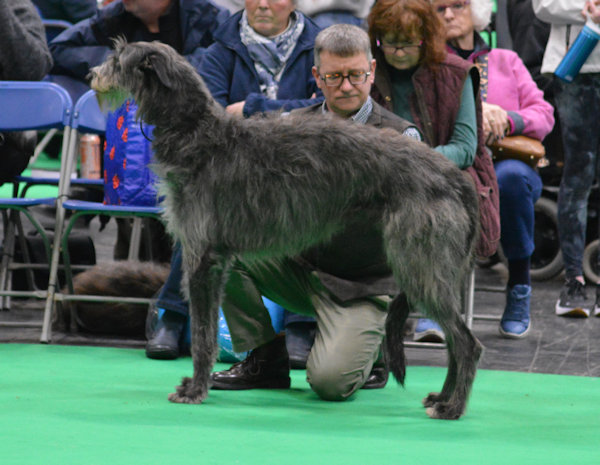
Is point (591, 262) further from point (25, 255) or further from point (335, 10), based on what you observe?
point (25, 255)

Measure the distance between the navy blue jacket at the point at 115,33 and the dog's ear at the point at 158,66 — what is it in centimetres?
177

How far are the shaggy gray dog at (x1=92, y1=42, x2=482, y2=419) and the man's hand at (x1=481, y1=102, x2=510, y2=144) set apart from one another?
174 cm

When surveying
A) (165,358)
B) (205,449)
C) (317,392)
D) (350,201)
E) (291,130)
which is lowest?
(165,358)

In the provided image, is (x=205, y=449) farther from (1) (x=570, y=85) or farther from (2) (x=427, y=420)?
(1) (x=570, y=85)

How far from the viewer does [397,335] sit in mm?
3328

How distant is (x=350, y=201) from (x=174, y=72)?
2.44ft

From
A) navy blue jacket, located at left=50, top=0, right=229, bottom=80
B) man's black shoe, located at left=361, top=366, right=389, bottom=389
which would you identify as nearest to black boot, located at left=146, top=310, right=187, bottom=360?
man's black shoe, located at left=361, top=366, right=389, bottom=389

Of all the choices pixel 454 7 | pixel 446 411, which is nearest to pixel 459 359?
pixel 446 411

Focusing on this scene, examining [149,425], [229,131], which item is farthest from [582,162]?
[149,425]

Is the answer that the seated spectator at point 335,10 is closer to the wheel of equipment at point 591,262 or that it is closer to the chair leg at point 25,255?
the chair leg at point 25,255

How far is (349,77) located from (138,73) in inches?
33.4

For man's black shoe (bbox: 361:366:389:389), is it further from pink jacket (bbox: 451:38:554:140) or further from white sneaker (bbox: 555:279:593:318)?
white sneaker (bbox: 555:279:593:318)

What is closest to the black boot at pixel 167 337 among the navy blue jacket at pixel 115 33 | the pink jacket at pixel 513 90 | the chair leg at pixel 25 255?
the navy blue jacket at pixel 115 33

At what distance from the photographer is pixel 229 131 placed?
3312 mm
